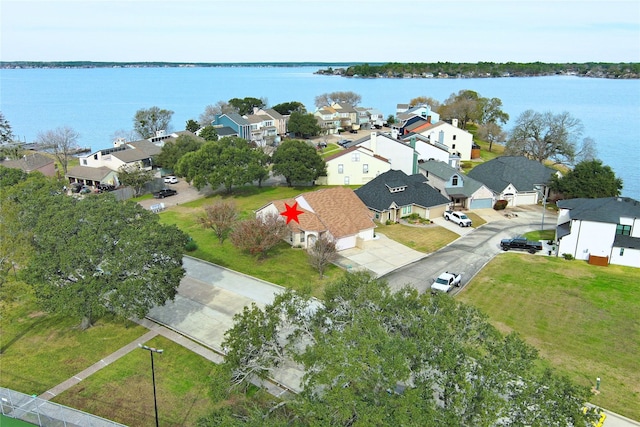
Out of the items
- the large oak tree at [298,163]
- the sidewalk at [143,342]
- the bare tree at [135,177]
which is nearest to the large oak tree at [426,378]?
the sidewalk at [143,342]

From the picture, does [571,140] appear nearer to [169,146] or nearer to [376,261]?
[376,261]

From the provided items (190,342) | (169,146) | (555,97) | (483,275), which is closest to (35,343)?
(190,342)

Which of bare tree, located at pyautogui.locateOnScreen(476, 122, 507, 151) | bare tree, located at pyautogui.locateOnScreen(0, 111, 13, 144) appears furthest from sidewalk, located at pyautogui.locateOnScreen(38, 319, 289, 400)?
bare tree, located at pyautogui.locateOnScreen(0, 111, 13, 144)

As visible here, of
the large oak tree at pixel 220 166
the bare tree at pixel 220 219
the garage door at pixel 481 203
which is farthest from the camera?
the large oak tree at pixel 220 166

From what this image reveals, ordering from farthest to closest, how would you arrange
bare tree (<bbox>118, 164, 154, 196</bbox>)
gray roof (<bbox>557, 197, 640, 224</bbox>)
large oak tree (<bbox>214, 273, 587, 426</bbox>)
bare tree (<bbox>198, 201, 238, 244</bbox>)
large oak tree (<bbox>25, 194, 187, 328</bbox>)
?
bare tree (<bbox>118, 164, 154, 196</bbox>), bare tree (<bbox>198, 201, 238, 244</bbox>), gray roof (<bbox>557, 197, 640, 224</bbox>), large oak tree (<bbox>25, 194, 187, 328</bbox>), large oak tree (<bbox>214, 273, 587, 426</bbox>)

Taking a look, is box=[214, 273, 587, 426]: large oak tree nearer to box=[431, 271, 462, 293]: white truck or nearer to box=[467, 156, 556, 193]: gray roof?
box=[431, 271, 462, 293]: white truck

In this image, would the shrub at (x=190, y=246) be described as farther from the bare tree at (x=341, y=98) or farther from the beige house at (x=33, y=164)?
the bare tree at (x=341, y=98)

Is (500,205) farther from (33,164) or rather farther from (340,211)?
(33,164)

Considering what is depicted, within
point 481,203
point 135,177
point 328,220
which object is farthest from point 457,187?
point 135,177
